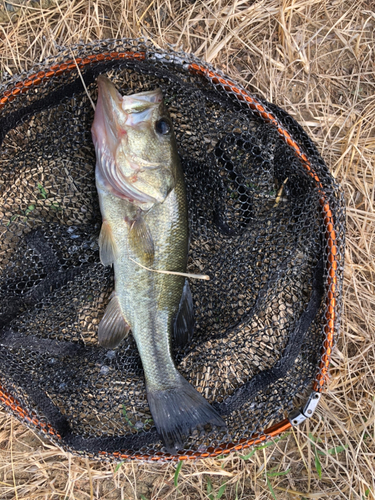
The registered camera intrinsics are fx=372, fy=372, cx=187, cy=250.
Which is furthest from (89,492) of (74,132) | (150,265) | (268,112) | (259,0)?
(259,0)

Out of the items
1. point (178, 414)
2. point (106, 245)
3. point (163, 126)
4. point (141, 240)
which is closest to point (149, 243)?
point (141, 240)

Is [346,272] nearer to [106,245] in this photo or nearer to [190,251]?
[190,251]

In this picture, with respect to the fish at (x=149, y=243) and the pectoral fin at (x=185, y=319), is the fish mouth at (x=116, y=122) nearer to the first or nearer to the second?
the fish at (x=149, y=243)

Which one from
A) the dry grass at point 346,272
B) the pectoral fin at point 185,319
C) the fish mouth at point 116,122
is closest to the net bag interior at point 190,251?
the pectoral fin at point 185,319

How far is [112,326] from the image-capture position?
1980 millimetres

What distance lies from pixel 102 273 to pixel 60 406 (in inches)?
33.2

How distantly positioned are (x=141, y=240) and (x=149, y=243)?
0.14 feet

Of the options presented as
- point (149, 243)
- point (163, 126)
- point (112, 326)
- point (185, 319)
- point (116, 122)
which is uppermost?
point (116, 122)

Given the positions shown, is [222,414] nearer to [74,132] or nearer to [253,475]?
[253,475]

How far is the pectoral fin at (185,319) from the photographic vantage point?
2.02 m

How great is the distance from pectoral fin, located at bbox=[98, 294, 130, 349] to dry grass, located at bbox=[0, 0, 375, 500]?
0.89m

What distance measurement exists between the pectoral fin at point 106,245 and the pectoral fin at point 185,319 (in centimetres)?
42

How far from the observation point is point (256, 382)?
2053 millimetres

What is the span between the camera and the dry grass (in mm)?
2205
